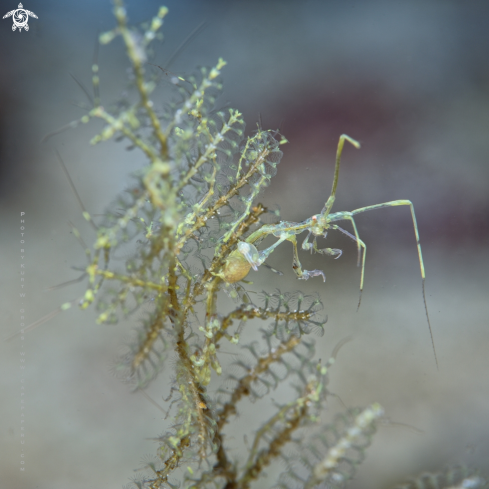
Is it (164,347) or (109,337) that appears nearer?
Result: (164,347)

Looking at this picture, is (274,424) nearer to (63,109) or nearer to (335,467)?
(335,467)

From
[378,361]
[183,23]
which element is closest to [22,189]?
[183,23]

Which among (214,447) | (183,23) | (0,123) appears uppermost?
(183,23)

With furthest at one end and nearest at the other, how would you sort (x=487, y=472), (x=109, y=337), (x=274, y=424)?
(x=109, y=337), (x=487, y=472), (x=274, y=424)

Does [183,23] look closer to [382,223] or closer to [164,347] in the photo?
[382,223]

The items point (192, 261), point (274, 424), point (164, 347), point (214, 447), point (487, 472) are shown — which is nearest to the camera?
point (164, 347)

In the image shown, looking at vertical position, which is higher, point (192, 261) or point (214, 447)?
point (192, 261)
